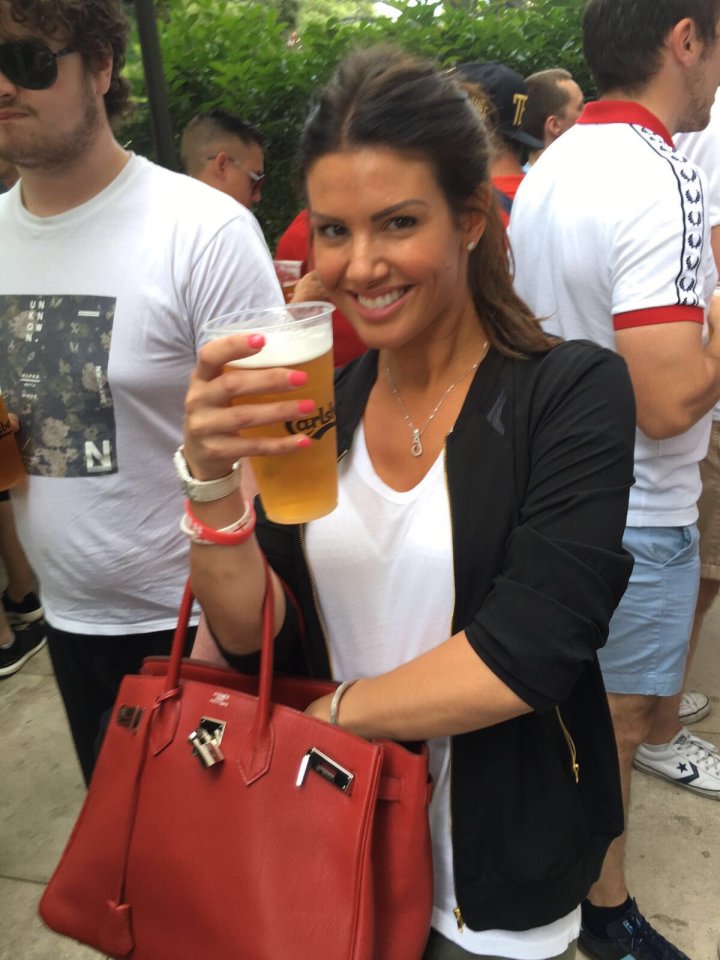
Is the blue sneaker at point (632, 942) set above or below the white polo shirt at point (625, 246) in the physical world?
below

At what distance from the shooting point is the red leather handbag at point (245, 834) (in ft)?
3.60

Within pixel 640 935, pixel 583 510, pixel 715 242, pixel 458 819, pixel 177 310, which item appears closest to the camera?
pixel 583 510

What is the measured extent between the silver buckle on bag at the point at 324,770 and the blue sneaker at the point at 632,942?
1.68 metres

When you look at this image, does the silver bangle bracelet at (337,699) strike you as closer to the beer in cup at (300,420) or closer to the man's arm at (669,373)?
the beer in cup at (300,420)

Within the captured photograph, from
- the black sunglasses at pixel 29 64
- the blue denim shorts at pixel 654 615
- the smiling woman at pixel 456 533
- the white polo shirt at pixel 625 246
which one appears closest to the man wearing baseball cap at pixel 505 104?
the white polo shirt at pixel 625 246

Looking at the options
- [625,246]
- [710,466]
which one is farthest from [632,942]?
[625,246]

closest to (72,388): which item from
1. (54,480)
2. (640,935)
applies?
(54,480)

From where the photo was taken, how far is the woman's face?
1.25 m

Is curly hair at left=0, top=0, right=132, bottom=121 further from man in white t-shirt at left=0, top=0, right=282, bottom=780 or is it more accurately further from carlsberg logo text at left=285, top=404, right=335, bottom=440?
carlsberg logo text at left=285, top=404, right=335, bottom=440

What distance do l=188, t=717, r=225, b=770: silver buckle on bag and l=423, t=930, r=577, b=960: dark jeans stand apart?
51 cm

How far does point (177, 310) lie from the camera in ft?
6.05

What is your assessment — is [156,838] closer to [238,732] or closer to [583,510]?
[238,732]

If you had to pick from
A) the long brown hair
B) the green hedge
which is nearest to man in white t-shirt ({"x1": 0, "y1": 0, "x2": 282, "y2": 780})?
the long brown hair

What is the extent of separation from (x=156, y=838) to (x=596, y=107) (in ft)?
6.51
